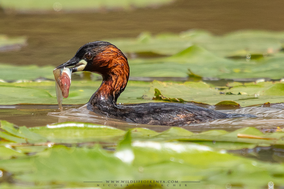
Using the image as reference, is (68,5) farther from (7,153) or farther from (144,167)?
(144,167)

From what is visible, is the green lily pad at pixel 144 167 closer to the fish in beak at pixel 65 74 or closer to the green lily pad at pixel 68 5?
the fish in beak at pixel 65 74

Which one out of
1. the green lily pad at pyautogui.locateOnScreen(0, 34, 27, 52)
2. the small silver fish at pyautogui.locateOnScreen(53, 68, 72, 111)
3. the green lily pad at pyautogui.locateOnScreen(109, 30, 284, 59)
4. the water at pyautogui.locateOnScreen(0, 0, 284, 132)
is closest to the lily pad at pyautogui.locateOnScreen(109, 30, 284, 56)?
the green lily pad at pyautogui.locateOnScreen(109, 30, 284, 59)

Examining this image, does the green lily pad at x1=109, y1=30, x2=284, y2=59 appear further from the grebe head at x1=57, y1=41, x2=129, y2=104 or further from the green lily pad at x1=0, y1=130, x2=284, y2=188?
the green lily pad at x1=0, y1=130, x2=284, y2=188

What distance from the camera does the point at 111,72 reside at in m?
5.66

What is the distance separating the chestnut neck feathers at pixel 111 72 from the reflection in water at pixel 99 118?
0.80 ft

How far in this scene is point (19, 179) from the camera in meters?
2.95

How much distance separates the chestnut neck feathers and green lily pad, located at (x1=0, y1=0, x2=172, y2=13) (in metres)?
12.4

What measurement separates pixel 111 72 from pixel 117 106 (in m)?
0.43

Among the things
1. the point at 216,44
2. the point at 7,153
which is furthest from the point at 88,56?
the point at 216,44

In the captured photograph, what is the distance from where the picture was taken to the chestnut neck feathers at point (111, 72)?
5.59 metres

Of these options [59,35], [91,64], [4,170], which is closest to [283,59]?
[91,64]

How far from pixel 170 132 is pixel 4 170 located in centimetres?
143

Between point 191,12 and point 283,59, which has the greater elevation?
point 191,12

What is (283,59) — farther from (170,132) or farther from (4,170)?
(4,170)
